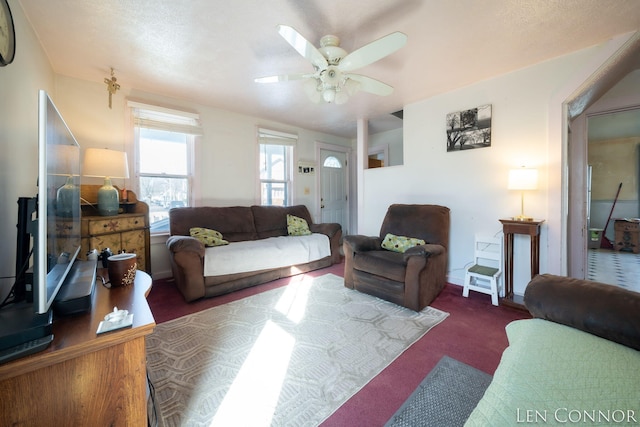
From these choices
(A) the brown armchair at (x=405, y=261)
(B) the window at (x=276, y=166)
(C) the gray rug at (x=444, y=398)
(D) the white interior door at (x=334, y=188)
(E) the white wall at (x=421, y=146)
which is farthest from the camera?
(D) the white interior door at (x=334, y=188)

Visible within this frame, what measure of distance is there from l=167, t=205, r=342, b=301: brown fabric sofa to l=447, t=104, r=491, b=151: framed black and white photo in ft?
6.56

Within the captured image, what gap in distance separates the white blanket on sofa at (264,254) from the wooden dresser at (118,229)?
26.3 inches

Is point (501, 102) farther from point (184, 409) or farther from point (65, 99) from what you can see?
point (65, 99)

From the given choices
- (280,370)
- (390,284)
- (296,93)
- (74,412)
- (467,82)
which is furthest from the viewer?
(296,93)

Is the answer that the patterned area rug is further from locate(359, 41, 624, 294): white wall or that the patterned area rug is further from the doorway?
the doorway

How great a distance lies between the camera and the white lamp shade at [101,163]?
2363 mm

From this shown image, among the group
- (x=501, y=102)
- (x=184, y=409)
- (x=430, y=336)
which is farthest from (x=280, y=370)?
(x=501, y=102)

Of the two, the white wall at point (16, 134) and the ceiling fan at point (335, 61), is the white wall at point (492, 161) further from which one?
the white wall at point (16, 134)

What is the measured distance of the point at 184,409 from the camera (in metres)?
1.25

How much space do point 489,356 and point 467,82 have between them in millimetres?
2774

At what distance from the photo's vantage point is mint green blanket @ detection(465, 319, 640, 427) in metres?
0.62

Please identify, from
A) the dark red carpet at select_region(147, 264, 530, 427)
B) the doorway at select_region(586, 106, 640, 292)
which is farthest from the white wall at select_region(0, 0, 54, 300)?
the doorway at select_region(586, 106, 640, 292)

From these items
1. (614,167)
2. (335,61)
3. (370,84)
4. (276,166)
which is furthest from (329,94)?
(614,167)

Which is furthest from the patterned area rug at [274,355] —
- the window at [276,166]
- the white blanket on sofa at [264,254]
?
the window at [276,166]
